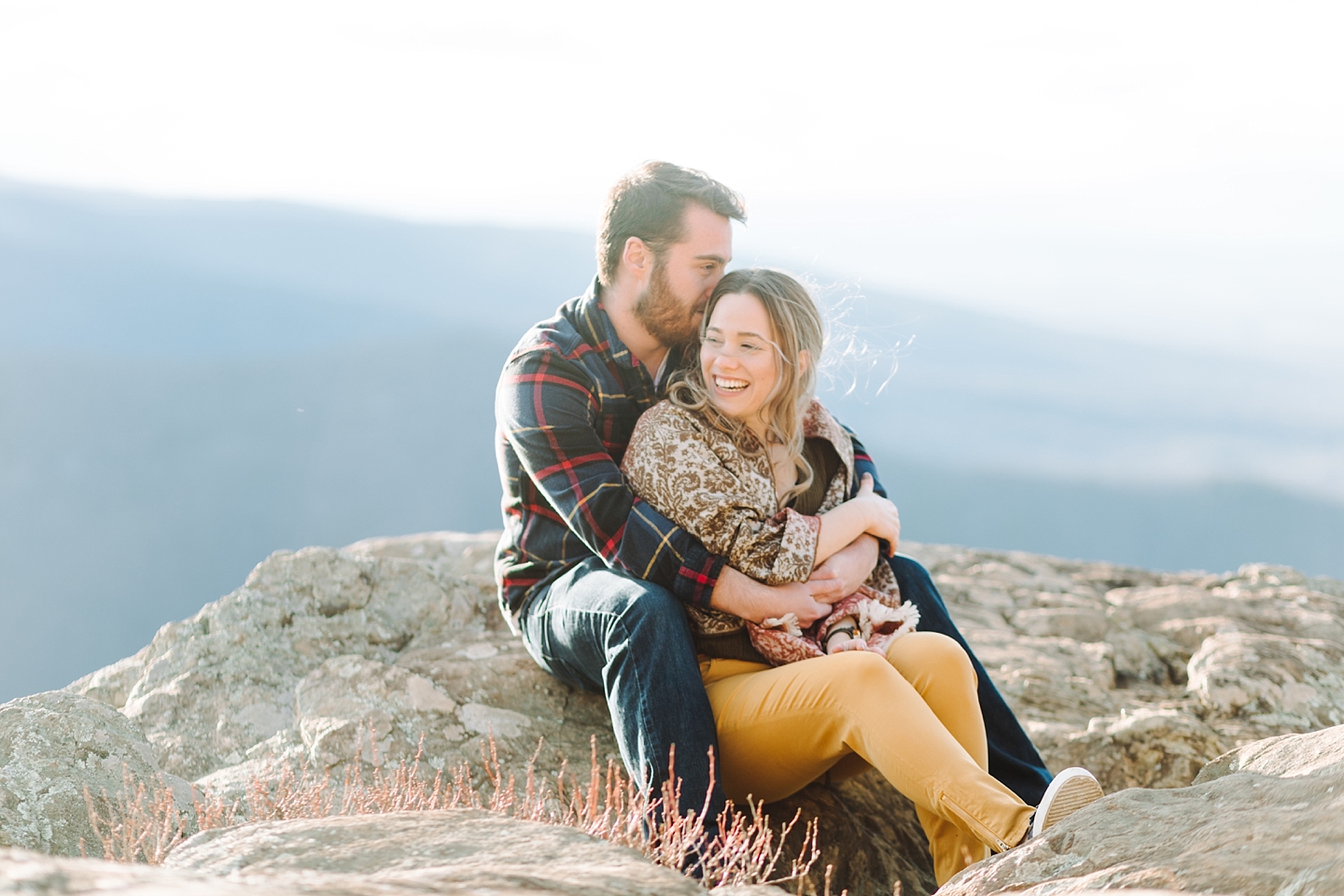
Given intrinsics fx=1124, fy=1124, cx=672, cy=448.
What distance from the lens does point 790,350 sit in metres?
3.29

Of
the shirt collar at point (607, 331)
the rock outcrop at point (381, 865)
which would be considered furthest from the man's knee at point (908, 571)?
the rock outcrop at point (381, 865)

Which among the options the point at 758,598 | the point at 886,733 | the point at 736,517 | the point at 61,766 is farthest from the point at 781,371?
the point at 61,766

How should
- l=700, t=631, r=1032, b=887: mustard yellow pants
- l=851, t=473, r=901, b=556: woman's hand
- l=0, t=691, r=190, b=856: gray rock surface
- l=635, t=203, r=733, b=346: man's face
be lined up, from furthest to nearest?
l=635, t=203, r=733, b=346: man's face, l=851, t=473, r=901, b=556: woman's hand, l=0, t=691, r=190, b=856: gray rock surface, l=700, t=631, r=1032, b=887: mustard yellow pants

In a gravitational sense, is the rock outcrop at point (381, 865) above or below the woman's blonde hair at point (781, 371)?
below

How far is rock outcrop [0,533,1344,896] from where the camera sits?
342 cm

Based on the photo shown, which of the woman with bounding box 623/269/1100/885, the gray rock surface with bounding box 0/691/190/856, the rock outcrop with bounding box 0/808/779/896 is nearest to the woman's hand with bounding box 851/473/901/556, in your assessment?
the woman with bounding box 623/269/1100/885

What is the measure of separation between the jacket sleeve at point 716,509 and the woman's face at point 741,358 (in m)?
0.15

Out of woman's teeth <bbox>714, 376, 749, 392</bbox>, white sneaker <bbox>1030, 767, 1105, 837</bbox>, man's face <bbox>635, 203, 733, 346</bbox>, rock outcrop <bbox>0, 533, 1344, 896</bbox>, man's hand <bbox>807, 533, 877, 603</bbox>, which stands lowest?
rock outcrop <bbox>0, 533, 1344, 896</bbox>

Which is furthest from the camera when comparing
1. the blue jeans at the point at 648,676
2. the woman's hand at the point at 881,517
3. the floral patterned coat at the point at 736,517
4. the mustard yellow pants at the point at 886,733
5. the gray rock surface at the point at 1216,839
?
the woman's hand at the point at 881,517

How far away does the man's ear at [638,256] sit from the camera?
3.55 metres

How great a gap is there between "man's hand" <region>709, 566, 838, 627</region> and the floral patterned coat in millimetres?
27

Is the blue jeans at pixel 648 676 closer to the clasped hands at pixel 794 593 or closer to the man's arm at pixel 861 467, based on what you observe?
the clasped hands at pixel 794 593

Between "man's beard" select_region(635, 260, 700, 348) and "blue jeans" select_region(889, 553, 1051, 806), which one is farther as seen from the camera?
"man's beard" select_region(635, 260, 700, 348)

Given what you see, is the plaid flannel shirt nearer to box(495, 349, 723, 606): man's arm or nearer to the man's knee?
box(495, 349, 723, 606): man's arm
